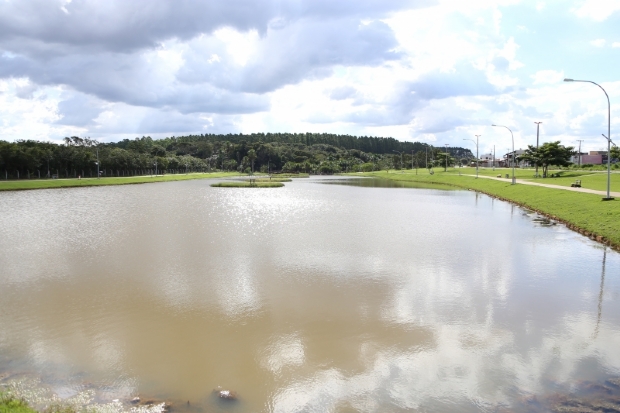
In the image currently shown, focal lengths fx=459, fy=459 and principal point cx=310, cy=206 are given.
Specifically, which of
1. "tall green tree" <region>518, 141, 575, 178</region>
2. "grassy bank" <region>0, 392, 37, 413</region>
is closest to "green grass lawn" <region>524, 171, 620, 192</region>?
"tall green tree" <region>518, 141, 575, 178</region>

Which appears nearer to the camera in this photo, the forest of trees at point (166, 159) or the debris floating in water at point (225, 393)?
the debris floating in water at point (225, 393)

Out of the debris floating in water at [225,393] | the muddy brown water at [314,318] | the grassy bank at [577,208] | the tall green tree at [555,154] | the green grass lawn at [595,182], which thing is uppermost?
the tall green tree at [555,154]

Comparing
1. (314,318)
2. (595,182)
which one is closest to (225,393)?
(314,318)

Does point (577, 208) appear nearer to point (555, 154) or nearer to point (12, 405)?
point (12, 405)

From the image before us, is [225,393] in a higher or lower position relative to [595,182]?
lower

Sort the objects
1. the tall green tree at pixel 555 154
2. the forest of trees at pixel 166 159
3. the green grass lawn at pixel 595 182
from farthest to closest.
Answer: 1. the forest of trees at pixel 166 159
2. the tall green tree at pixel 555 154
3. the green grass lawn at pixel 595 182

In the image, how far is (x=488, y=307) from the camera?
42.4ft

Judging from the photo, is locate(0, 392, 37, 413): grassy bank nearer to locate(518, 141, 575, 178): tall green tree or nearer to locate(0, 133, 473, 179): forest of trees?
locate(518, 141, 575, 178): tall green tree

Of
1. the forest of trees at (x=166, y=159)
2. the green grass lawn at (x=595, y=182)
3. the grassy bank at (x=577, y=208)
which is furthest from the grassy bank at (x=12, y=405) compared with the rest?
the forest of trees at (x=166, y=159)

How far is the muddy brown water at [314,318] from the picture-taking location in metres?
8.62

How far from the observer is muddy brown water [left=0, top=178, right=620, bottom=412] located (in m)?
8.62

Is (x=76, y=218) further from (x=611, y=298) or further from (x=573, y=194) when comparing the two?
(x=573, y=194)

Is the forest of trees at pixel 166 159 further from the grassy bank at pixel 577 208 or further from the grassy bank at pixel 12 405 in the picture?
the grassy bank at pixel 12 405

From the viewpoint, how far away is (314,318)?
11906mm
